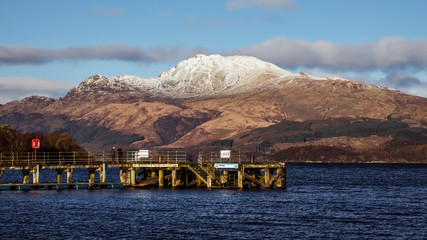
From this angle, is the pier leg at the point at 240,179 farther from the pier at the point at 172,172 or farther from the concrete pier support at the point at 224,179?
the concrete pier support at the point at 224,179

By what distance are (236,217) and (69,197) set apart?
28789 mm

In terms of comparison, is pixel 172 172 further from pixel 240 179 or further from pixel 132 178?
pixel 240 179

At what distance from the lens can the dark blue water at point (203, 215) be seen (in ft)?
195

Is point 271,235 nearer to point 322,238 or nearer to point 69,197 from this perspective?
point 322,238

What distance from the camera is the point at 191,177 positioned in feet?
354

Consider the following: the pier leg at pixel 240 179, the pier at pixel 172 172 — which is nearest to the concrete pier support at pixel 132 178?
the pier at pixel 172 172

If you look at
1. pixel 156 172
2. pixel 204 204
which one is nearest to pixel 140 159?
pixel 156 172

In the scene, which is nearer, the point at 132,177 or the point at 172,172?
the point at 172,172

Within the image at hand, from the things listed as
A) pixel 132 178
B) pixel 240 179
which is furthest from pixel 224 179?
pixel 132 178

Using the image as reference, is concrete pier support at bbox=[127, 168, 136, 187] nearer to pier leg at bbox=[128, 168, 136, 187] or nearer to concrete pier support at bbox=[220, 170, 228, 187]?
pier leg at bbox=[128, 168, 136, 187]

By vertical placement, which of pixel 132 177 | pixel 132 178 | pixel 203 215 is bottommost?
pixel 203 215

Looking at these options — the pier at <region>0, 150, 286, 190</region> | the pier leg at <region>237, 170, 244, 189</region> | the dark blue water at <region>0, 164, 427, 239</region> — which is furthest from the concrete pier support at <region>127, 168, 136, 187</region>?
the pier leg at <region>237, 170, 244, 189</region>

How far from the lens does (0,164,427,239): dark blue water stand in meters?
59.3

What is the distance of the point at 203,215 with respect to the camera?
234ft
